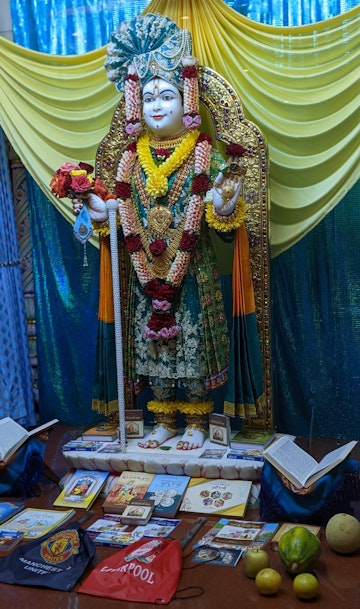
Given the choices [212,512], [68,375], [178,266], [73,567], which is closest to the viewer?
[73,567]

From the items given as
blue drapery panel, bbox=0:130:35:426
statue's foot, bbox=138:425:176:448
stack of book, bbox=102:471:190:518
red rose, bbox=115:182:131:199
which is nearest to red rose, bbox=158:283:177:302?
red rose, bbox=115:182:131:199

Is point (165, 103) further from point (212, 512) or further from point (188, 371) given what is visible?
point (212, 512)

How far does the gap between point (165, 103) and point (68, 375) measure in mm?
2014

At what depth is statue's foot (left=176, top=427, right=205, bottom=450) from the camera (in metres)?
4.27

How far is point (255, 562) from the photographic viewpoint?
3250 mm

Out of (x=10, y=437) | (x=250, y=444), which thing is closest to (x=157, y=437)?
(x=250, y=444)

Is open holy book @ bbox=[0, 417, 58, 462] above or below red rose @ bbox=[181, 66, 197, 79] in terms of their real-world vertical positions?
below

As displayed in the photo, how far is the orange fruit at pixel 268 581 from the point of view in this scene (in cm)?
313

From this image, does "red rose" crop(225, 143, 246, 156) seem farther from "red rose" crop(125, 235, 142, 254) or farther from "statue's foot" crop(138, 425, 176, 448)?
"statue's foot" crop(138, 425, 176, 448)

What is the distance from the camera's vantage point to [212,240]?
4688 millimetres

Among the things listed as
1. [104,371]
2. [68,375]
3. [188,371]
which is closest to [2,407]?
[68,375]

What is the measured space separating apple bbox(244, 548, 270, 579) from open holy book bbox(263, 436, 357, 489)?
472 millimetres

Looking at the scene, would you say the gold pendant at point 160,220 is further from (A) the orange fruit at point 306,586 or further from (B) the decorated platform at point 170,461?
(A) the orange fruit at point 306,586

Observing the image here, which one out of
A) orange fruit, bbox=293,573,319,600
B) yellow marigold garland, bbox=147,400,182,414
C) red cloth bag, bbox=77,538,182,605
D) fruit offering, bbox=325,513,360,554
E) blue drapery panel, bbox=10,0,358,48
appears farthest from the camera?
blue drapery panel, bbox=10,0,358,48
